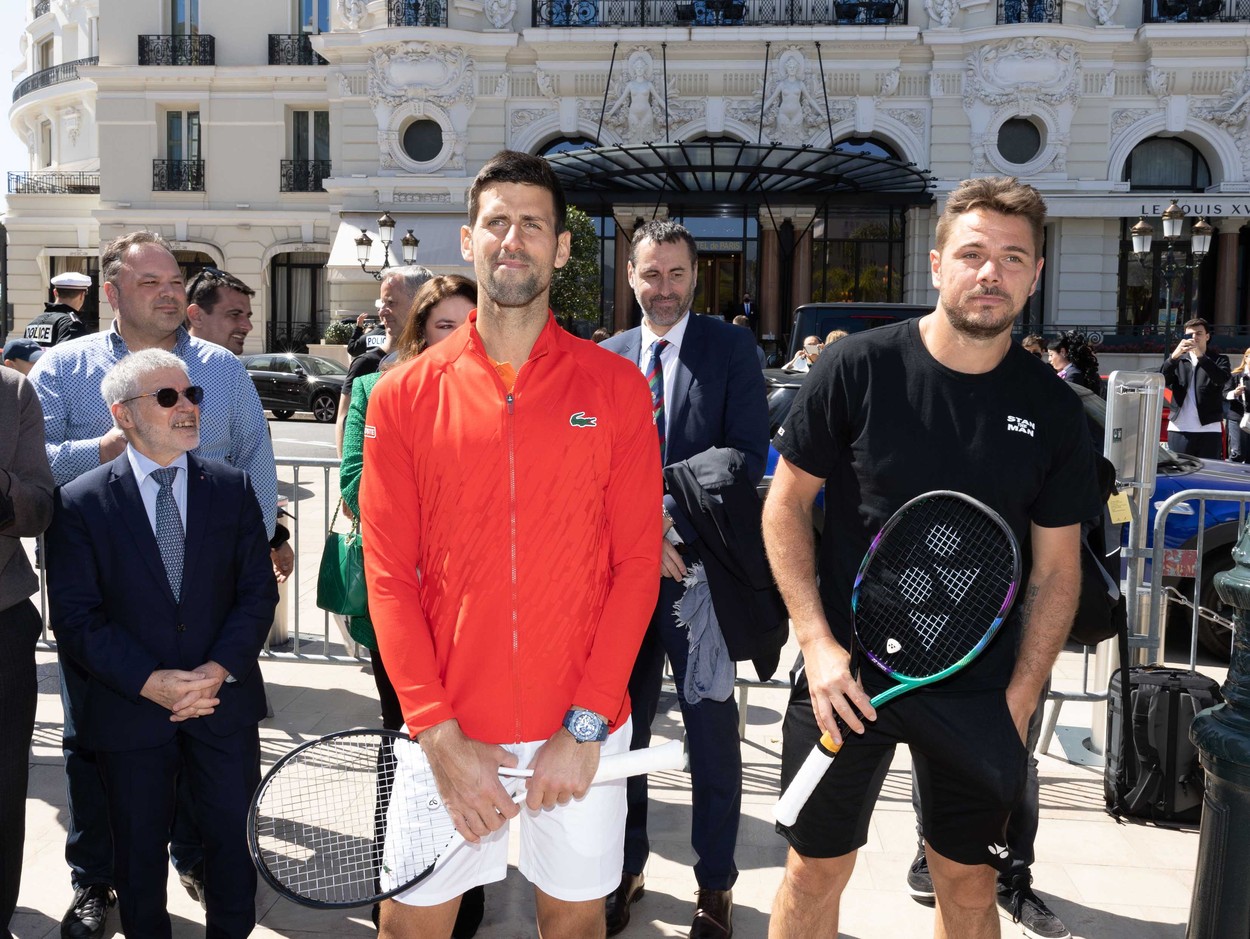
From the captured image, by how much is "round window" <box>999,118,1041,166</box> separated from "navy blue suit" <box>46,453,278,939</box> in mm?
27661

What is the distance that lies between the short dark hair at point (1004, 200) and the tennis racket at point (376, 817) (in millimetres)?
1638

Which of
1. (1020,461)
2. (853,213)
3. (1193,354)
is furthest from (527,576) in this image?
(853,213)

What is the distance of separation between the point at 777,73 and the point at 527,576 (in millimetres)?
27357

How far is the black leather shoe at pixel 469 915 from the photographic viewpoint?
3830 millimetres

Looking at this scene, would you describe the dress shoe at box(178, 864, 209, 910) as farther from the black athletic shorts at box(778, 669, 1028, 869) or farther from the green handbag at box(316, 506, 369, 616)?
the black athletic shorts at box(778, 669, 1028, 869)

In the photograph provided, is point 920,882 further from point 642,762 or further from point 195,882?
point 195,882

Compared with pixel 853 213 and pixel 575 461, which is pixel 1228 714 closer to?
pixel 575 461

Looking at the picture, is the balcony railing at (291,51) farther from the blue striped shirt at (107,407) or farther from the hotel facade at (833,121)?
the blue striped shirt at (107,407)

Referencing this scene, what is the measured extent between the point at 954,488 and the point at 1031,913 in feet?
6.52

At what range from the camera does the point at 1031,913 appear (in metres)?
3.98

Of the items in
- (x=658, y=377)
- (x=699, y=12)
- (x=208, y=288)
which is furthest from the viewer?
(x=699, y=12)

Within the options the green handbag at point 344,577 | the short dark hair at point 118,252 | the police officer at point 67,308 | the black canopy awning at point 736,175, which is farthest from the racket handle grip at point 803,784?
the black canopy awning at point 736,175

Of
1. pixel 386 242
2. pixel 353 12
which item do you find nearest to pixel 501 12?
pixel 353 12

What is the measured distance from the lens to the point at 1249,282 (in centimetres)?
2953
